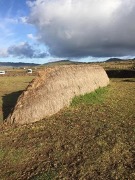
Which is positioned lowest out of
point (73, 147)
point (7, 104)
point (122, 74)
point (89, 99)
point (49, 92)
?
point (73, 147)

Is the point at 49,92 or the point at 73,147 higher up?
the point at 49,92

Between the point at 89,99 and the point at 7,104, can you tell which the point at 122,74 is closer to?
the point at 89,99

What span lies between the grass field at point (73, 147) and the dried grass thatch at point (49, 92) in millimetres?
812

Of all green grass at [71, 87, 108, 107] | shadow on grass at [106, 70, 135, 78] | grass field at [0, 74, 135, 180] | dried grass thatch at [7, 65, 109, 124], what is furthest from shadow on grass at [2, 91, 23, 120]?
shadow on grass at [106, 70, 135, 78]

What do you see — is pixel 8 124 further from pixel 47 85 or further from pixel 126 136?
pixel 126 136

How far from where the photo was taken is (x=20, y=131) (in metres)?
17.0

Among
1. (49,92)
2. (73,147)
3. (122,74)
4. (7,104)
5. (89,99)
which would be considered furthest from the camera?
(122,74)

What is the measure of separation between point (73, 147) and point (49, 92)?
24.2 feet

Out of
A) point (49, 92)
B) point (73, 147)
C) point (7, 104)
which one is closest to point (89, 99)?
point (49, 92)

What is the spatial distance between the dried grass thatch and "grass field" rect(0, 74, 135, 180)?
81 centimetres

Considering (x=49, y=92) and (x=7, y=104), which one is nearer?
(x=49, y=92)

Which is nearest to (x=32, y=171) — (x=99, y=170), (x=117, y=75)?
(x=99, y=170)

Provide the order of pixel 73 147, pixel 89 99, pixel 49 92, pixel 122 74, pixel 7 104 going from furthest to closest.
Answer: pixel 122 74
pixel 7 104
pixel 89 99
pixel 49 92
pixel 73 147

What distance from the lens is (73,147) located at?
542 inches
